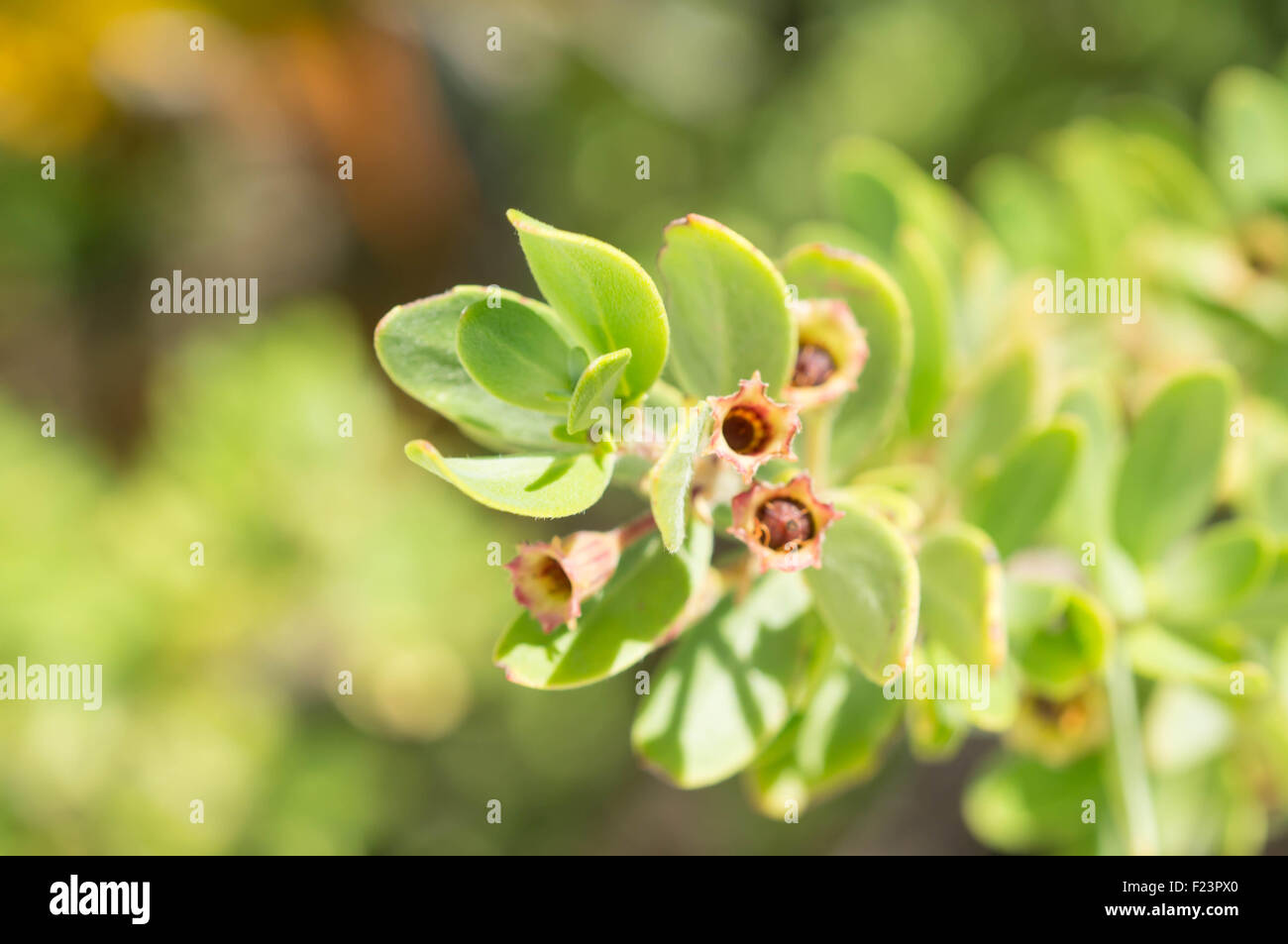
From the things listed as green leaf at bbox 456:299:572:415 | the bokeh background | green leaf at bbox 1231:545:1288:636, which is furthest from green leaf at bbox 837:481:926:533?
the bokeh background

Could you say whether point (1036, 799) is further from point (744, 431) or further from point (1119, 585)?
point (744, 431)

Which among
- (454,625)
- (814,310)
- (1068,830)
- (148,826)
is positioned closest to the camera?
(814,310)

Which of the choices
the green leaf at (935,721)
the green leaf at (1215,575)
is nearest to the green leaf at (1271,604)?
the green leaf at (1215,575)

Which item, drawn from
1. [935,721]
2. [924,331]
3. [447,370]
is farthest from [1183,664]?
[447,370]

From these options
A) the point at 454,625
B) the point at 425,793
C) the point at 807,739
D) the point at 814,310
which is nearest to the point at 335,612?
the point at 454,625

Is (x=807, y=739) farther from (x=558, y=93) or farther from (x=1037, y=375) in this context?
(x=558, y=93)

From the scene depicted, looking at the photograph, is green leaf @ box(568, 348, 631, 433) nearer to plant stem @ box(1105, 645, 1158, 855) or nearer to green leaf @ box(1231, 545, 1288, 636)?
plant stem @ box(1105, 645, 1158, 855)

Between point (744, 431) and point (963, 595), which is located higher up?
point (744, 431)

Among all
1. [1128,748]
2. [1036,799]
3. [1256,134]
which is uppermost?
[1256,134]
